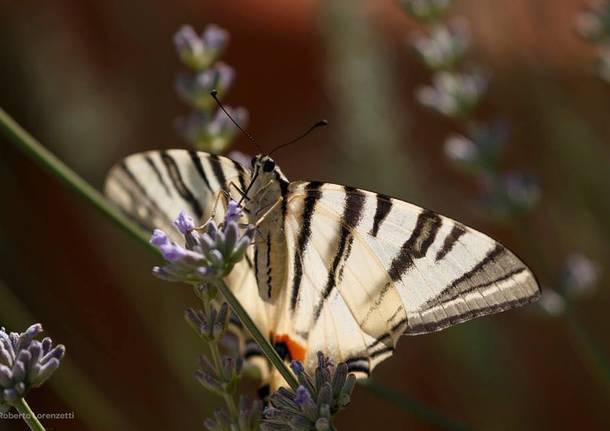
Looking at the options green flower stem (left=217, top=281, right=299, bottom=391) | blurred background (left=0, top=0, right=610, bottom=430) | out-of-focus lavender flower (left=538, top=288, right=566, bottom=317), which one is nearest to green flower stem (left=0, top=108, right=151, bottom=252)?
green flower stem (left=217, top=281, right=299, bottom=391)

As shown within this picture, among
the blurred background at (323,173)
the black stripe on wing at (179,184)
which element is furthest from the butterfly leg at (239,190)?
the blurred background at (323,173)

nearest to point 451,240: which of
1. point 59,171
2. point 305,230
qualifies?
point 305,230

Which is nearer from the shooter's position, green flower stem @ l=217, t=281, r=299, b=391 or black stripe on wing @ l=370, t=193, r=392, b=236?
green flower stem @ l=217, t=281, r=299, b=391

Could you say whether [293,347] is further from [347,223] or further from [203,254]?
[203,254]

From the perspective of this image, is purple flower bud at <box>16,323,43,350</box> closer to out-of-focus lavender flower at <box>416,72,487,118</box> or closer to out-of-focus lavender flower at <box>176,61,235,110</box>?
out-of-focus lavender flower at <box>176,61,235,110</box>

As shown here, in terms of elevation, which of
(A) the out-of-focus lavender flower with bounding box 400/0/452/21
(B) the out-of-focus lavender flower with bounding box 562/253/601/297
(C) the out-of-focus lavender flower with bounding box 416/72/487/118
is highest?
(A) the out-of-focus lavender flower with bounding box 400/0/452/21

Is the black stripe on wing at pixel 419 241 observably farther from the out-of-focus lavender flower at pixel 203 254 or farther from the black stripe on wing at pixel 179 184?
the black stripe on wing at pixel 179 184
